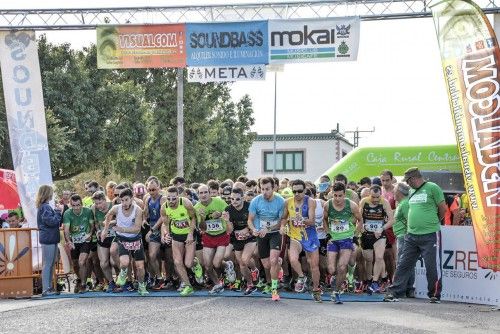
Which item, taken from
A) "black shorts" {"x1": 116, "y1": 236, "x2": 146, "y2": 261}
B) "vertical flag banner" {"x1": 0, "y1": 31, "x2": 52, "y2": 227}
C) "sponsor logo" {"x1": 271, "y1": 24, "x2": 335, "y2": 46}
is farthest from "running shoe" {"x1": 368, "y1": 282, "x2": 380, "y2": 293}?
"vertical flag banner" {"x1": 0, "y1": 31, "x2": 52, "y2": 227}

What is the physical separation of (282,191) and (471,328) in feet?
20.9

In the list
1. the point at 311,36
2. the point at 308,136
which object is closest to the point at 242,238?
the point at 311,36

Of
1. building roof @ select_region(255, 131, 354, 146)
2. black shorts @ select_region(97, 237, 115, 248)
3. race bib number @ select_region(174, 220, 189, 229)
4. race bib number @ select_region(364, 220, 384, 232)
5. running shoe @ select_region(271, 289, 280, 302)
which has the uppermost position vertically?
race bib number @ select_region(174, 220, 189, 229)

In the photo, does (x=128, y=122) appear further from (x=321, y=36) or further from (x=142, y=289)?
(x=142, y=289)

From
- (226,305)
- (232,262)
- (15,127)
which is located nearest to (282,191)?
(232,262)

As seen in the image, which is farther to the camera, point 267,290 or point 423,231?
point 267,290

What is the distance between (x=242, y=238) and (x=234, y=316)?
9.89ft

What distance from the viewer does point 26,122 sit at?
716 inches

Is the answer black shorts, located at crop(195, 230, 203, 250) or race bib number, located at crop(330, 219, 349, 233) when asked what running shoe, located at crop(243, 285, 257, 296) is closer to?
black shorts, located at crop(195, 230, 203, 250)

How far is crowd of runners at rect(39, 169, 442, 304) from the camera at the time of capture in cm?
1348

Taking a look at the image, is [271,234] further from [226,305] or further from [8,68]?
[8,68]

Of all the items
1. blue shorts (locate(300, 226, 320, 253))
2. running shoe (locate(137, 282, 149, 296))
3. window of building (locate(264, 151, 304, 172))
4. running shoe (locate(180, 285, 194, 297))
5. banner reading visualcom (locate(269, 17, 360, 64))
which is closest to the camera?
blue shorts (locate(300, 226, 320, 253))

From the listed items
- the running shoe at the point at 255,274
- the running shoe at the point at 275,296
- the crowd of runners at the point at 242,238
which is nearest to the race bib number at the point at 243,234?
the crowd of runners at the point at 242,238

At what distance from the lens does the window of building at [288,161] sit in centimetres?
7000
